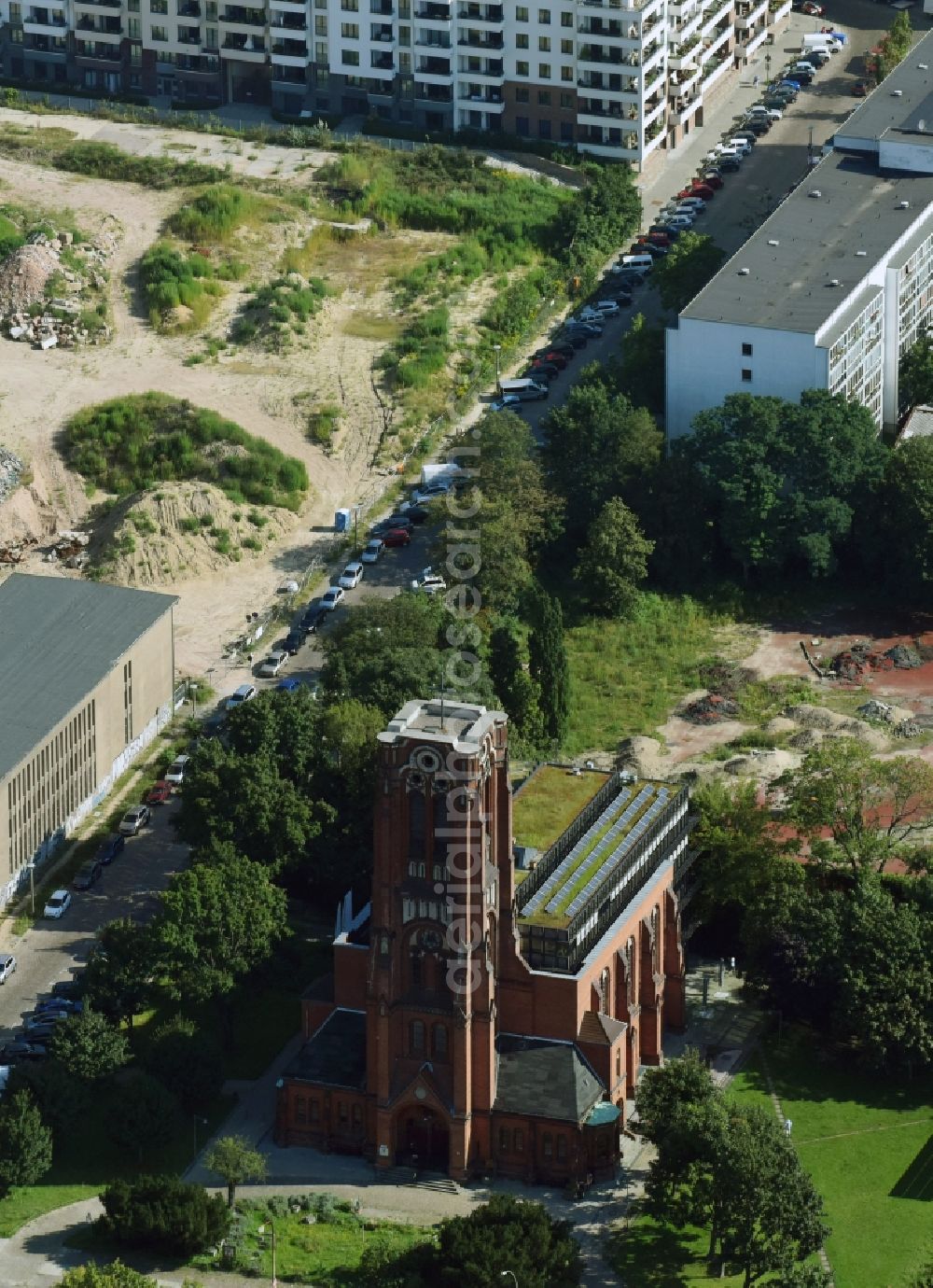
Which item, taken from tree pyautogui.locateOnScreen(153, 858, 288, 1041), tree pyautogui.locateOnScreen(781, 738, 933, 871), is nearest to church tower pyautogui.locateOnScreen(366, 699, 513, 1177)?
tree pyautogui.locateOnScreen(153, 858, 288, 1041)

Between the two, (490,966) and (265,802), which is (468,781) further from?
(265,802)

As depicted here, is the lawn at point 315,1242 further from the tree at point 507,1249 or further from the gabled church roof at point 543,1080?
the gabled church roof at point 543,1080

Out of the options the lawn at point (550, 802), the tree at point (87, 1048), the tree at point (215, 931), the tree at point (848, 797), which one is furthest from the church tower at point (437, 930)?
the tree at point (848, 797)

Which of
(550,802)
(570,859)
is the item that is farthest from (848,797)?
(570,859)

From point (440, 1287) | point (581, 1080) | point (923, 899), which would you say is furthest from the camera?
point (923, 899)

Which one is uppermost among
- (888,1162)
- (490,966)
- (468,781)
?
(468,781)

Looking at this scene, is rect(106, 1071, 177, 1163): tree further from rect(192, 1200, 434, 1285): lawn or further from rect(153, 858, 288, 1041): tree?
rect(153, 858, 288, 1041): tree

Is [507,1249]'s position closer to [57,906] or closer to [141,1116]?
[141,1116]

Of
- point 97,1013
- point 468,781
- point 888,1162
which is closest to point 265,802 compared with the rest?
point 97,1013
